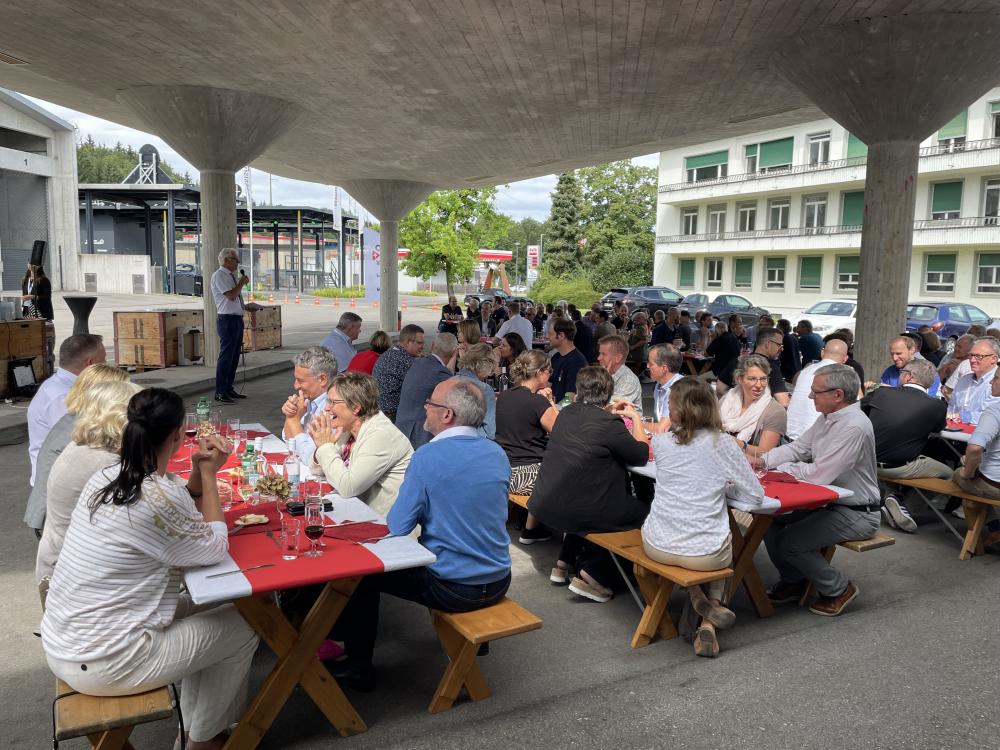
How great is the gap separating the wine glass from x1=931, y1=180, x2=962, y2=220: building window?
3746 centimetres

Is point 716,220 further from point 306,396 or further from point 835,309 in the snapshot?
point 306,396

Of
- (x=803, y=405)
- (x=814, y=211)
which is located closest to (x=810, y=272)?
(x=814, y=211)

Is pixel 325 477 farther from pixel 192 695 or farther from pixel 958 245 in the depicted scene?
pixel 958 245

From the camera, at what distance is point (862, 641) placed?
14.2 ft

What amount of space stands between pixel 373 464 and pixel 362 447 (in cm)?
12

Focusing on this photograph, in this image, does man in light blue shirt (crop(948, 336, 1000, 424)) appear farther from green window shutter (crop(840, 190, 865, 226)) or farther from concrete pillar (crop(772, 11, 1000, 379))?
green window shutter (crop(840, 190, 865, 226))

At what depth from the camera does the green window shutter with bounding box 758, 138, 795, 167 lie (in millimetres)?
39312

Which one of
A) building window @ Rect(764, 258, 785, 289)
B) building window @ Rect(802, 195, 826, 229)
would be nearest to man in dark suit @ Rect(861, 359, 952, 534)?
building window @ Rect(802, 195, 826, 229)

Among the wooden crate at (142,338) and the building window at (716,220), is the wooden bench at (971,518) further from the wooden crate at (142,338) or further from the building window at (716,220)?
the building window at (716,220)

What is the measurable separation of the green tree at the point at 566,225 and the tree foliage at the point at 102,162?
149 feet

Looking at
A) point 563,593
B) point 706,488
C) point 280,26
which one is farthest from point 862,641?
point 280,26

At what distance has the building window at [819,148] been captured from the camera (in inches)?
1474

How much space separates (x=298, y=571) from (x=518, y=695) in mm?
1405

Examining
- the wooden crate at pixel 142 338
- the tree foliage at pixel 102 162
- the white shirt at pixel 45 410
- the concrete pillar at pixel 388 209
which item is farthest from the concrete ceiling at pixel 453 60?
the tree foliage at pixel 102 162
